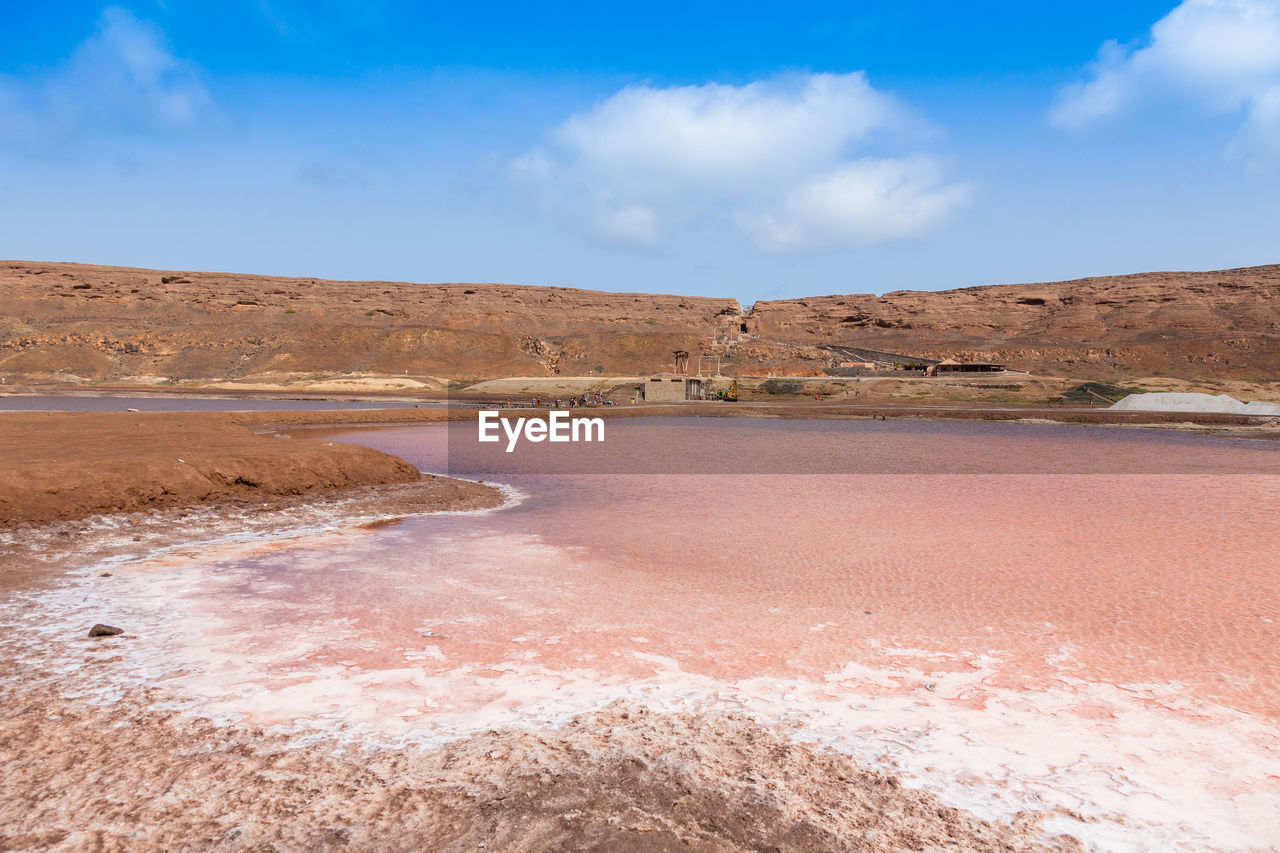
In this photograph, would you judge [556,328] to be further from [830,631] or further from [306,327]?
[830,631]

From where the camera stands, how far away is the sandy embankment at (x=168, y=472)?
10.2m

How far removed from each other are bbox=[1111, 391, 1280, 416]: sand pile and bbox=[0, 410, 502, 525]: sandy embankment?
3810 centimetres

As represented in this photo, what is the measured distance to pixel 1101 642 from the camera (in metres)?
6.35

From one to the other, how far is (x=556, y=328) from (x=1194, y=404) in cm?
6476

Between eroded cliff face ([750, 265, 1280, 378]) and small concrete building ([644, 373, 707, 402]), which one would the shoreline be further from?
eroded cliff face ([750, 265, 1280, 378])

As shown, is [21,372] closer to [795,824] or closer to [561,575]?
[561,575]

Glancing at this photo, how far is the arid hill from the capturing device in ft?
219

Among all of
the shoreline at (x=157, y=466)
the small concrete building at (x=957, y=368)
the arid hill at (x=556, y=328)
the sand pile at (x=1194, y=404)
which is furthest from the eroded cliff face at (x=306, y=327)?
the shoreline at (x=157, y=466)

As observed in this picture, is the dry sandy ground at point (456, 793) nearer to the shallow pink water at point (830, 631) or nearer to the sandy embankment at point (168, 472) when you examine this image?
the shallow pink water at point (830, 631)

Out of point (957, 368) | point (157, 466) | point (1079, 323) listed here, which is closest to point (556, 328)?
point (957, 368)

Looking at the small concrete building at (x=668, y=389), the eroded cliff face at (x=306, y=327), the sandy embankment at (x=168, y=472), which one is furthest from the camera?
the eroded cliff face at (x=306, y=327)

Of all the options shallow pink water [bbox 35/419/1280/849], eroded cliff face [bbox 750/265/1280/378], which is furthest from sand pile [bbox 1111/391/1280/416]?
shallow pink water [bbox 35/419/1280/849]

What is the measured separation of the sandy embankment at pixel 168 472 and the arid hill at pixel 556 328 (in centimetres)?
5199

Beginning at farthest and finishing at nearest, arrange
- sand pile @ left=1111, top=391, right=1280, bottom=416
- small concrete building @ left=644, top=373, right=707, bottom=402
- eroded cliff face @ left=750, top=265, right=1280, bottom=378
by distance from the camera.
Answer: eroded cliff face @ left=750, top=265, right=1280, bottom=378 → small concrete building @ left=644, top=373, right=707, bottom=402 → sand pile @ left=1111, top=391, right=1280, bottom=416
